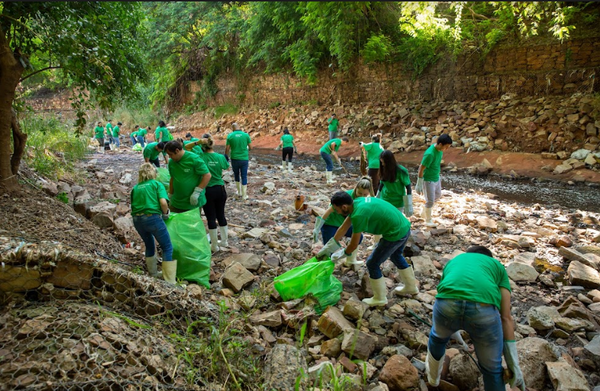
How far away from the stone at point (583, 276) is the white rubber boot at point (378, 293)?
254 centimetres

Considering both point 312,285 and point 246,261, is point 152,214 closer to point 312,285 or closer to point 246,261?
point 246,261

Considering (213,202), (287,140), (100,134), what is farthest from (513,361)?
(100,134)

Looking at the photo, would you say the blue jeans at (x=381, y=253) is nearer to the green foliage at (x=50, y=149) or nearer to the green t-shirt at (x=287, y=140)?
the green foliage at (x=50, y=149)

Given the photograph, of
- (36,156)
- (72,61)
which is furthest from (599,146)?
(36,156)

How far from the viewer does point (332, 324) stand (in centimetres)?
316

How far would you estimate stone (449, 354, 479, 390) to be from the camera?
107 inches

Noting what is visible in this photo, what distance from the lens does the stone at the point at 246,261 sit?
449cm

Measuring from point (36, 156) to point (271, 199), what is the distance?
16.9 feet

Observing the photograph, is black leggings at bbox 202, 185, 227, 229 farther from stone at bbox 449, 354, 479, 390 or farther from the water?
the water

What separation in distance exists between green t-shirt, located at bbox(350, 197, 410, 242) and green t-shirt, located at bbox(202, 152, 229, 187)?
2.34 meters

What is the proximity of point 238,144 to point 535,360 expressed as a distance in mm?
5896

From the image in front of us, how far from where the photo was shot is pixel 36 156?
25.4 feet

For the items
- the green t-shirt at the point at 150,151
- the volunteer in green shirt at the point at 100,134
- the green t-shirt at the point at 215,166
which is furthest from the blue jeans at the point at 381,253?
the volunteer in green shirt at the point at 100,134

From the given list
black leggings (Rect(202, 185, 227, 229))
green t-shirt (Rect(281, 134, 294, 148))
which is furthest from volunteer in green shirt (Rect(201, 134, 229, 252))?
green t-shirt (Rect(281, 134, 294, 148))
